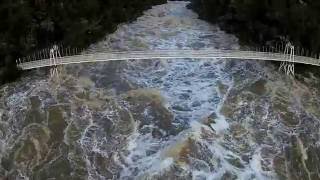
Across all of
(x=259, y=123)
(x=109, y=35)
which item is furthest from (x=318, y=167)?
(x=109, y=35)

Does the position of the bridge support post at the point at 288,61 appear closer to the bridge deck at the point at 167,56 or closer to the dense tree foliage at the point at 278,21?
the bridge deck at the point at 167,56

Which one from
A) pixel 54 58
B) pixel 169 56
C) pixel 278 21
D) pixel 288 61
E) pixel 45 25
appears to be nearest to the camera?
pixel 54 58

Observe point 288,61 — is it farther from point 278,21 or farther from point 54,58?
point 54,58

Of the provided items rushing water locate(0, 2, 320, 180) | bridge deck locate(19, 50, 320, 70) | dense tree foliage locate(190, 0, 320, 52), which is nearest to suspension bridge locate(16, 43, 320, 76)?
bridge deck locate(19, 50, 320, 70)

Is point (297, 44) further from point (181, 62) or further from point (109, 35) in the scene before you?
point (109, 35)

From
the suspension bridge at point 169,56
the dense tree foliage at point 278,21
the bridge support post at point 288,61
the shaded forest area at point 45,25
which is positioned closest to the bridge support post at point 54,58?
the suspension bridge at point 169,56

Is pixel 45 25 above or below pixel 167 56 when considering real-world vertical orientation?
above

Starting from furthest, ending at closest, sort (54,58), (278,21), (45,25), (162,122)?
(278,21), (45,25), (54,58), (162,122)

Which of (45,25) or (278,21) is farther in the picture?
(278,21)

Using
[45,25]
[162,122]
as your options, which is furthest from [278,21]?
[45,25]
